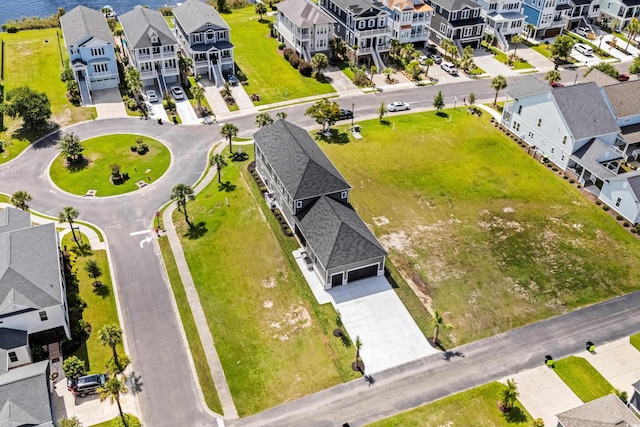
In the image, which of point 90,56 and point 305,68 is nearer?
point 90,56

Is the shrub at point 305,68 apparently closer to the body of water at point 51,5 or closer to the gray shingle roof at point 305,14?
Result: the gray shingle roof at point 305,14

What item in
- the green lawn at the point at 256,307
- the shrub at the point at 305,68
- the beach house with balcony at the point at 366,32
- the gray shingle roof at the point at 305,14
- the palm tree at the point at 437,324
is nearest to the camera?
the green lawn at the point at 256,307

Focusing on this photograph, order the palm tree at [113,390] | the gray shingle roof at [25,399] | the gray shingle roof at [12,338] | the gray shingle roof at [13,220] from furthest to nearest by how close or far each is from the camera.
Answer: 1. the gray shingle roof at [13,220]
2. the gray shingle roof at [12,338]
3. the palm tree at [113,390]
4. the gray shingle roof at [25,399]

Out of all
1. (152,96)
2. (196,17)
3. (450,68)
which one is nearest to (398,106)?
(450,68)

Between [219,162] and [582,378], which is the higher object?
[219,162]

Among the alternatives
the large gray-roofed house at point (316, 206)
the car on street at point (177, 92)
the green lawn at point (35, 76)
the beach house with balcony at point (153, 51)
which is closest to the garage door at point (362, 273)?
the large gray-roofed house at point (316, 206)

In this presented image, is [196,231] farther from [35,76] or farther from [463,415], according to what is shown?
[35,76]

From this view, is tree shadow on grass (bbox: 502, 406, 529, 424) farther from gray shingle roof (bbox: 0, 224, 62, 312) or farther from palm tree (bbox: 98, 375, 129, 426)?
gray shingle roof (bbox: 0, 224, 62, 312)

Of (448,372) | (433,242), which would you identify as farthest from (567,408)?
(433,242)
